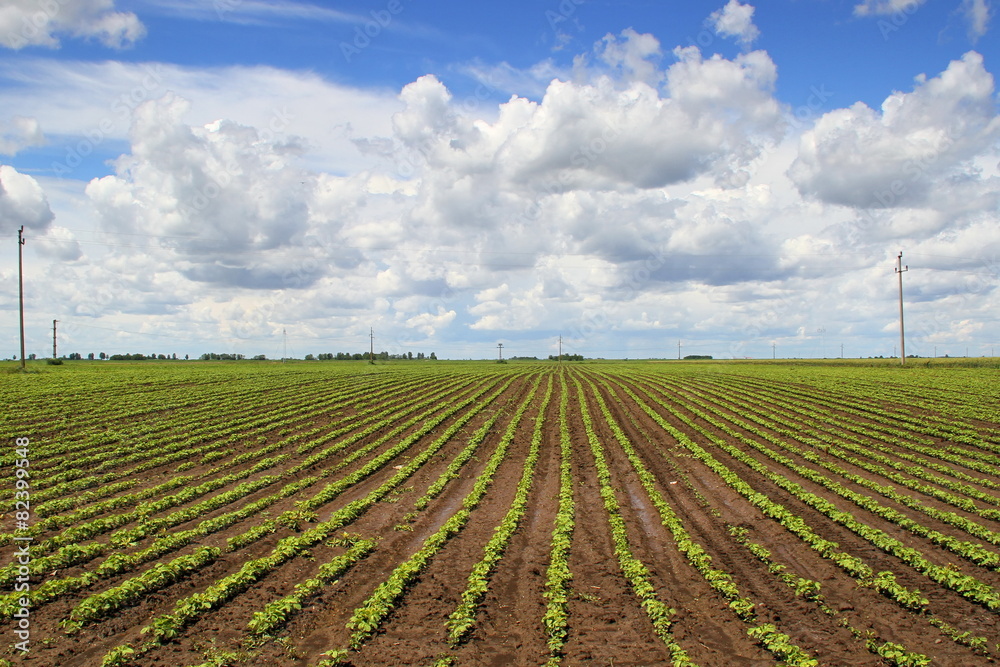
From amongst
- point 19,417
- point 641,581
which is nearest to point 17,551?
point 641,581

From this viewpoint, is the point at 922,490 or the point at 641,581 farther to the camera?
the point at 922,490

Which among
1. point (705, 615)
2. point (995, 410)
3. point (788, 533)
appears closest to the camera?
point (705, 615)

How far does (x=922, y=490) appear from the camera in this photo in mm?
16328

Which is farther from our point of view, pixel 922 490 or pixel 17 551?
pixel 922 490

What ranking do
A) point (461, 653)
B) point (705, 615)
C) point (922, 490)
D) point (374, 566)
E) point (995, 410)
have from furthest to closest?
1. point (995, 410)
2. point (922, 490)
3. point (374, 566)
4. point (705, 615)
5. point (461, 653)

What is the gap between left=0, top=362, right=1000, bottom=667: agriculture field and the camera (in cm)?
850

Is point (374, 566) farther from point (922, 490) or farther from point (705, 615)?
point (922, 490)

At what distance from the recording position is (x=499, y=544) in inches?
480

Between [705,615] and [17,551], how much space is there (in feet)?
41.1

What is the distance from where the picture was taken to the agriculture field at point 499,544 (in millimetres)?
8500

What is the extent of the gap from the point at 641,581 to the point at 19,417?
29410 millimetres

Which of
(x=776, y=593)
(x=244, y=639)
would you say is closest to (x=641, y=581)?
(x=776, y=593)

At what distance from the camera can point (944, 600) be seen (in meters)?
9.72

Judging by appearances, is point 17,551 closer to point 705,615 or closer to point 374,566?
point 374,566
